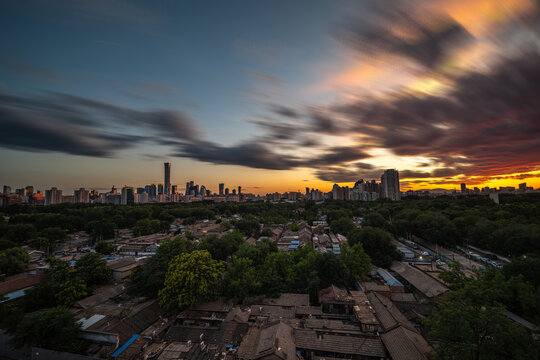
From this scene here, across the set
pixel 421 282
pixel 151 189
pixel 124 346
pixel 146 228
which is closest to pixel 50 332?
pixel 124 346

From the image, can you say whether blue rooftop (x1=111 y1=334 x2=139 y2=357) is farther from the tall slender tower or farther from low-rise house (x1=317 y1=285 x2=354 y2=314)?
the tall slender tower

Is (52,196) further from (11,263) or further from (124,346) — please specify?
(124,346)

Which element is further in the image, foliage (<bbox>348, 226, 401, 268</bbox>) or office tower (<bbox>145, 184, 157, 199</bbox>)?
office tower (<bbox>145, 184, 157, 199</bbox>)

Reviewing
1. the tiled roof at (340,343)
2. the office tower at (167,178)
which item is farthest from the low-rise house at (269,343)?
the office tower at (167,178)

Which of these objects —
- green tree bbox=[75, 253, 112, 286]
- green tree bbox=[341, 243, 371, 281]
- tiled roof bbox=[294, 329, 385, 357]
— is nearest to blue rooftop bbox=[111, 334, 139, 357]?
tiled roof bbox=[294, 329, 385, 357]

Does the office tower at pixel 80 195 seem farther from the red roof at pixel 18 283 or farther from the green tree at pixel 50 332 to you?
the green tree at pixel 50 332

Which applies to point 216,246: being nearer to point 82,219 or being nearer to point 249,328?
point 249,328

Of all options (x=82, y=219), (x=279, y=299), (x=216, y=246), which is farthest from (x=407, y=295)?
(x=82, y=219)
